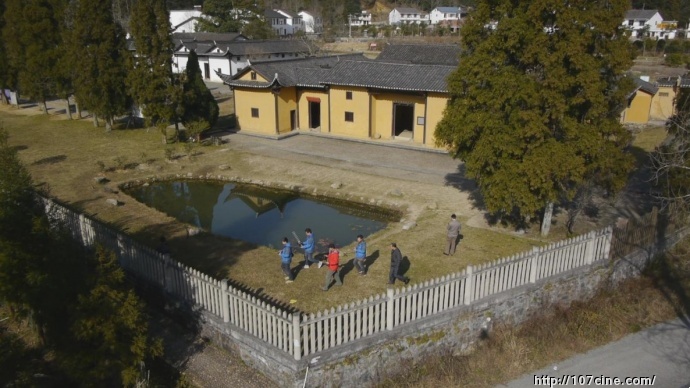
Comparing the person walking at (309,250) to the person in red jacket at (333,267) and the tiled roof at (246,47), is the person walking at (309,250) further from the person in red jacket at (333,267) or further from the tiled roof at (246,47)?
the tiled roof at (246,47)

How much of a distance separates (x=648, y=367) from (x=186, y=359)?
28.8 feet

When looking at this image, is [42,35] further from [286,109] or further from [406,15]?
[406,15]

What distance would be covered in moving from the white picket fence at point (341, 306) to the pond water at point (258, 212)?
183 inches

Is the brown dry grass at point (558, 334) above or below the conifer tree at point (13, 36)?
below

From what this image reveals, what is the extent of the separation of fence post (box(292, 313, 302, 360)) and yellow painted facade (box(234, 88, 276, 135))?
22.2 metres

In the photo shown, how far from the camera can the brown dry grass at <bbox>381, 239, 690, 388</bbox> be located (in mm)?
9516

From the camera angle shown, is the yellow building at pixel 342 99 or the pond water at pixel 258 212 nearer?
the pond water at pixel 258 212

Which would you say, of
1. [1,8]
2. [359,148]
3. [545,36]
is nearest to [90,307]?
[545,36]

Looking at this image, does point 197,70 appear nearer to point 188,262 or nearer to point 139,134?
point 139,134

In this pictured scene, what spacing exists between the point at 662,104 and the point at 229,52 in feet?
118

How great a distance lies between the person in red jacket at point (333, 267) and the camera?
11.4m

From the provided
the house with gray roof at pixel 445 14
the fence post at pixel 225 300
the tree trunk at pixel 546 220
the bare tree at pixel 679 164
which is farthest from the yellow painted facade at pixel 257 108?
the house with gray roof at pixel 445 14

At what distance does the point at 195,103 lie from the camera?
2733cm

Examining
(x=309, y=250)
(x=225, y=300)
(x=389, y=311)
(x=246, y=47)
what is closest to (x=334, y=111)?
(x=309, y=250)
